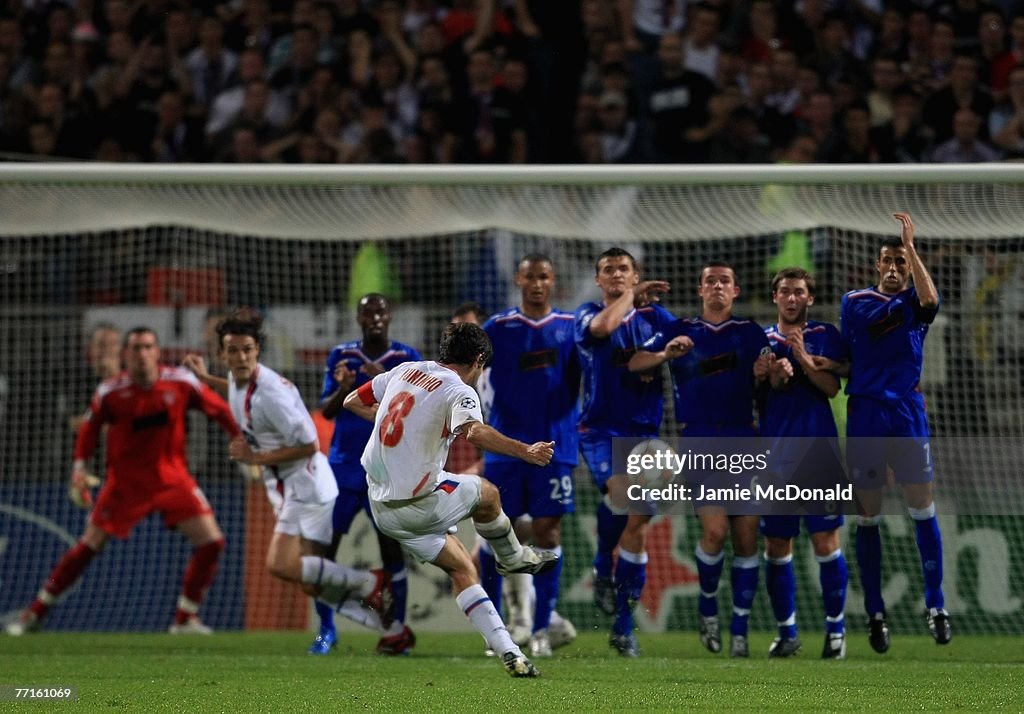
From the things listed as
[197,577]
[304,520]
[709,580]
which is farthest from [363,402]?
[197,577]

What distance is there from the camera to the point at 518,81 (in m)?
14.2

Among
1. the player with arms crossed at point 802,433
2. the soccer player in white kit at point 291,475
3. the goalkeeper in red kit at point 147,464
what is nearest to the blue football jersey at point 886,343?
the player with arms crossed at point 802,433

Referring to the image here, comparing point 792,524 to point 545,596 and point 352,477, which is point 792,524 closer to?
point 545,596

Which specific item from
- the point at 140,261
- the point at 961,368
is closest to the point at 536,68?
the point at 140,261

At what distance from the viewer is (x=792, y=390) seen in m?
9.26

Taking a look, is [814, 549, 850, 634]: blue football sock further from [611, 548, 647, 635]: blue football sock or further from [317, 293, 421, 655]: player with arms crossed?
[317, 293, 421, 655]: player with arms crossed

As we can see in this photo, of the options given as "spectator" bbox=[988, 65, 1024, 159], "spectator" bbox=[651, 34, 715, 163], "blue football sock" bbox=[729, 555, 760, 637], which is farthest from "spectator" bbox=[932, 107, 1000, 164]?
"blue football sock" bbox=[729, 555, 760, 637]

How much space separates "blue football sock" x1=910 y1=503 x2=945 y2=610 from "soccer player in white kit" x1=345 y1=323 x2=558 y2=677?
2857 mm

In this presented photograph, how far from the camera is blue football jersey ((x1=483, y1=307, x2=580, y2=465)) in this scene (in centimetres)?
938

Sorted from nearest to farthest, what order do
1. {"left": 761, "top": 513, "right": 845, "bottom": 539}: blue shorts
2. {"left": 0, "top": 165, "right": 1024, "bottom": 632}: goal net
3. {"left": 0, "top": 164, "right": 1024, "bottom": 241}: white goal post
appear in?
{"left": 761, "top": 513, "right": 845, "bottom": 539}: blue shorts
{"left": 0, "top": 164, "right": 1024, "bottom": 241}: white goal post
{"left": 0, "top": 165, "right": 1024, "bottom": 632}: goal net

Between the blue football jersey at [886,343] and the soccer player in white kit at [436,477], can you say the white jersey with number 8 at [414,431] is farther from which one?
the blue football jersey at [886,343]

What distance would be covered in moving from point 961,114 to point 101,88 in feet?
27.7

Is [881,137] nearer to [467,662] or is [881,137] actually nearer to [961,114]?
[961,114]

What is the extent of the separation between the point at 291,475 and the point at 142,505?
2200 millimetres
